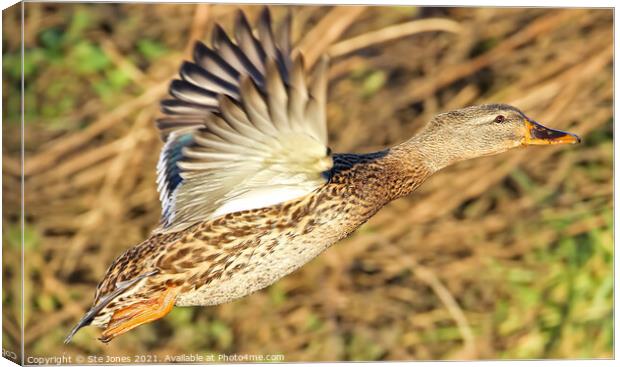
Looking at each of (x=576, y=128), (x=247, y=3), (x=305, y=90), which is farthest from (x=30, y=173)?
(x=576, y=128)

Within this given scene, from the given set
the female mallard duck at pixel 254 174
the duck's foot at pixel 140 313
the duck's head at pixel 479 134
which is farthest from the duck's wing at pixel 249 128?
the duck's head at pixel 479 134

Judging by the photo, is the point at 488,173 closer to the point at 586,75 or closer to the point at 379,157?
the point at 586,75

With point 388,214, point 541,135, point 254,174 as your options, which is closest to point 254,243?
point 254,174

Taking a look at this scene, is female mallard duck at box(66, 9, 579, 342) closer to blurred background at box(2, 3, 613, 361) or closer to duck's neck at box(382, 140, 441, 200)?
duck's neck at box(382, 140, 441, 200)

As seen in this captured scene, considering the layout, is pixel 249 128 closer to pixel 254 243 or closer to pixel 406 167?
pixel 254 243

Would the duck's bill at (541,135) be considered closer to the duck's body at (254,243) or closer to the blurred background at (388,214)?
the duck's body at (254,243)

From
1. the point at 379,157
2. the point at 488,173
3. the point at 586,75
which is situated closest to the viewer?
the point at 379,157
